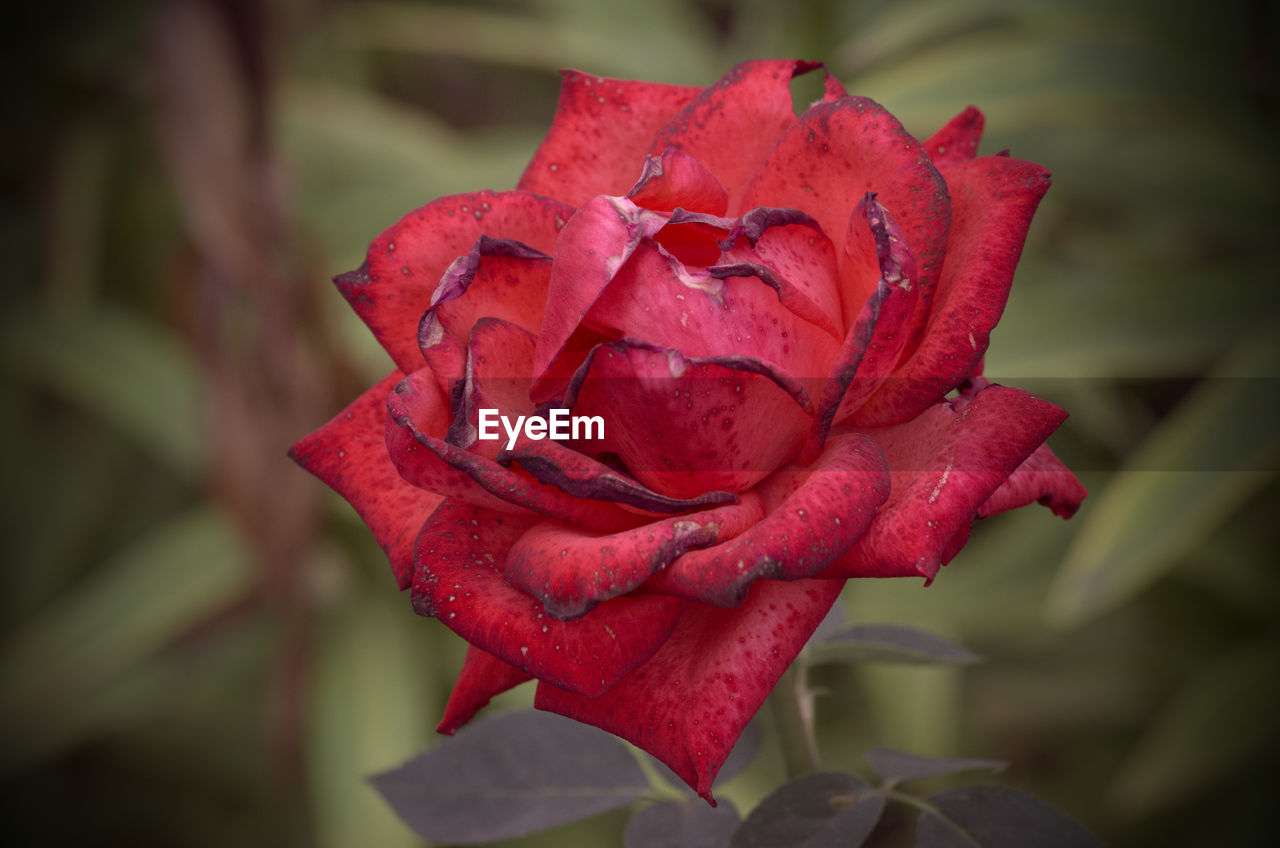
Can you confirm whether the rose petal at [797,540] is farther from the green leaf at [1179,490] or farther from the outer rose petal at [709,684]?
the green leaf at [1179,490]

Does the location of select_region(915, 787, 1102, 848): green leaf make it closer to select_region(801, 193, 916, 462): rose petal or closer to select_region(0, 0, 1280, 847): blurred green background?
select_region(801, 193, 916, 462): rose petal

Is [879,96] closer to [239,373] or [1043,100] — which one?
[1043,100]

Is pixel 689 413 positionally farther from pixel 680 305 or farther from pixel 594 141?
pixel 594 141

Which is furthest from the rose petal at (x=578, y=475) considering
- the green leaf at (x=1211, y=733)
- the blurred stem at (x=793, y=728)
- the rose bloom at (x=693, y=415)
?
the green leaf at (x=1211, y=733)

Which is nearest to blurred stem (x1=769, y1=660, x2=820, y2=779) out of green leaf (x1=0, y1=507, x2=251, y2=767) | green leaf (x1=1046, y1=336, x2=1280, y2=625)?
green leaf (x1=1046, y1=336, x2=1280, y2=625)

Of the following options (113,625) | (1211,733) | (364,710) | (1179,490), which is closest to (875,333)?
(1179,490)

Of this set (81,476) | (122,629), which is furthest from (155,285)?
(122,629)
